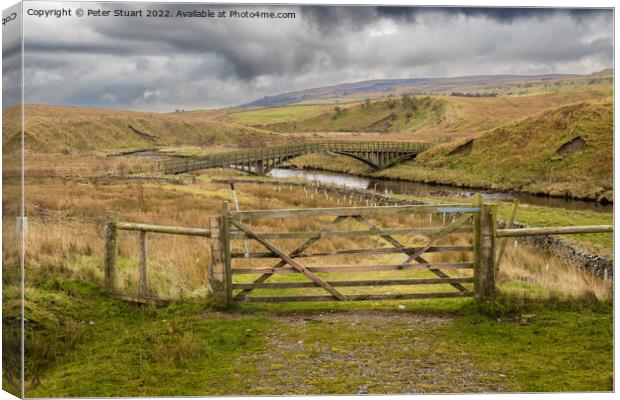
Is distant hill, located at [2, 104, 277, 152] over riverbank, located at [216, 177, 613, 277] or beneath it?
over

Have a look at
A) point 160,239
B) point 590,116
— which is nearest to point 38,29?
point 160,239

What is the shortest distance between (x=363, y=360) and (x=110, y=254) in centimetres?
431

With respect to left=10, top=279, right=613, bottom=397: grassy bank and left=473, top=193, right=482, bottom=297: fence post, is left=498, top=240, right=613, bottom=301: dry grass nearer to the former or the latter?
left=10, top=279, right=613, bottom=397: grassy bank

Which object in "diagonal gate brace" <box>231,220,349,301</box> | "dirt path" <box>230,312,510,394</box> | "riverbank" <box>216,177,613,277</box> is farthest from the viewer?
"riverbank" <box>216,177,613,277</box>

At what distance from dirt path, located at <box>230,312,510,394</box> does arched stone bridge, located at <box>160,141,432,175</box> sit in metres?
40.1

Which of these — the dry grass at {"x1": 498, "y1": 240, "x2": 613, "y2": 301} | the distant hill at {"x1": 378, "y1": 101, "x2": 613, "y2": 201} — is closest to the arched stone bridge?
the distant hill at {"x1": 378, "y1": 101, "x2": 613, "y2": 201}

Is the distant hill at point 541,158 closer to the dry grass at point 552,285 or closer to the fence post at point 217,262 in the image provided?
the dry grass at point 552,285

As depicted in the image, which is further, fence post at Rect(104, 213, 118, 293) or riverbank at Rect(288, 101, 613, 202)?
riverbank at Rect(288, 101, 613, 202)

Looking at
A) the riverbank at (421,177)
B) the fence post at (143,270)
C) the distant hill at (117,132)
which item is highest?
the distant hill at (117,132)

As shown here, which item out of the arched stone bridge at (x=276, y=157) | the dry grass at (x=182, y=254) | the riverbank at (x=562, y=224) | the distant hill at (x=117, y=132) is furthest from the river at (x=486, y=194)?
the distant hill at (x=117, y=132)

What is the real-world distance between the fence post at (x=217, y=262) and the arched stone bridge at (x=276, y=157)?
3881cm

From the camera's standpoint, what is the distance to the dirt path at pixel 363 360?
18.6ft

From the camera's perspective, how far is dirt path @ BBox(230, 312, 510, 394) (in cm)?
568

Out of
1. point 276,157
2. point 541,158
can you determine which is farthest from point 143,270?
point 276,157
